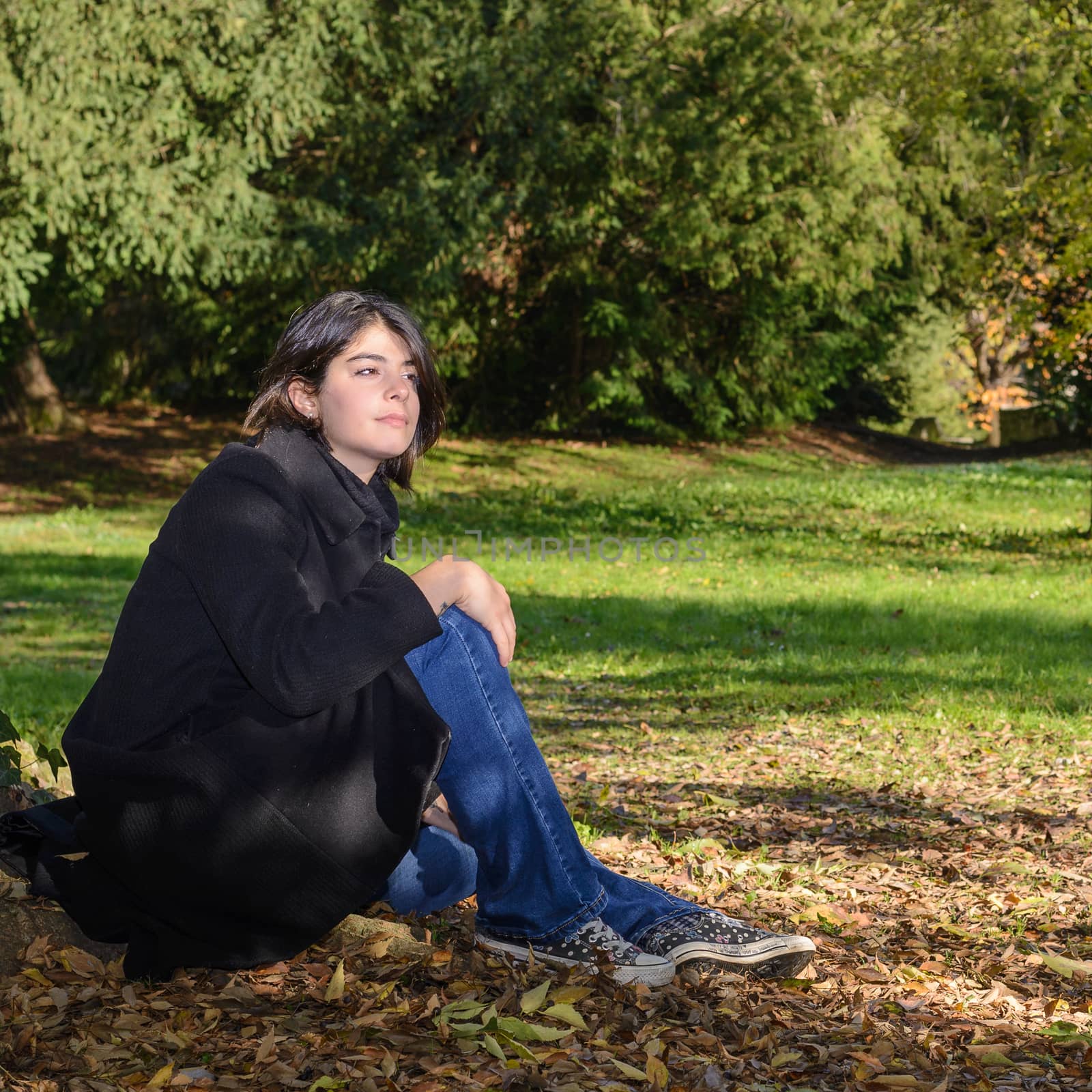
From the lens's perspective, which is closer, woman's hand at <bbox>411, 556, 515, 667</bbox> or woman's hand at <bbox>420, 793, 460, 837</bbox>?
woman's hand at <bbox>411, 556, 515, 667</bbox>

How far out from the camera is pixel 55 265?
1841 centimetres

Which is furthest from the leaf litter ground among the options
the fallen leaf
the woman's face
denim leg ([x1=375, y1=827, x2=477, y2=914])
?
the woman's face

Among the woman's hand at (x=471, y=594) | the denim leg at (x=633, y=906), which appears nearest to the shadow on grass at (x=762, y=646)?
the denim leg at (x=633, y=906)

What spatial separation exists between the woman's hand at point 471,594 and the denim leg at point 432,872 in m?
0.53

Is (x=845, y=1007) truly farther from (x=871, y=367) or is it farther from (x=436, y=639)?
(x=871, y=367)

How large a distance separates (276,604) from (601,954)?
122 centimetres

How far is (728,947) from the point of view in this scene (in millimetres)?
3211

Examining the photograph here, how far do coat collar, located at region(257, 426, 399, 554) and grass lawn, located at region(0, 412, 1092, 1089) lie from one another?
3.70 feet

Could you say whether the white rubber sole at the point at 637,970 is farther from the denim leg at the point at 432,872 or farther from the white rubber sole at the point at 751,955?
the denim leg at the point at 432,872

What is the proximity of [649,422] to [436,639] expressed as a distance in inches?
891

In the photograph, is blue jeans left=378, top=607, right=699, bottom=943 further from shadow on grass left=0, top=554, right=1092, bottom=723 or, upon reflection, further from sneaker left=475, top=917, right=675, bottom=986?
shadow on grass left=0, top=554, right=1092, bottom=723

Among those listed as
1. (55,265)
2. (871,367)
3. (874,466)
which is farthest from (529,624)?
(871,367)

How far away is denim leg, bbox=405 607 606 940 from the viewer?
123 inches

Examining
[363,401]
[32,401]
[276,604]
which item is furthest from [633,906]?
[32,401]
